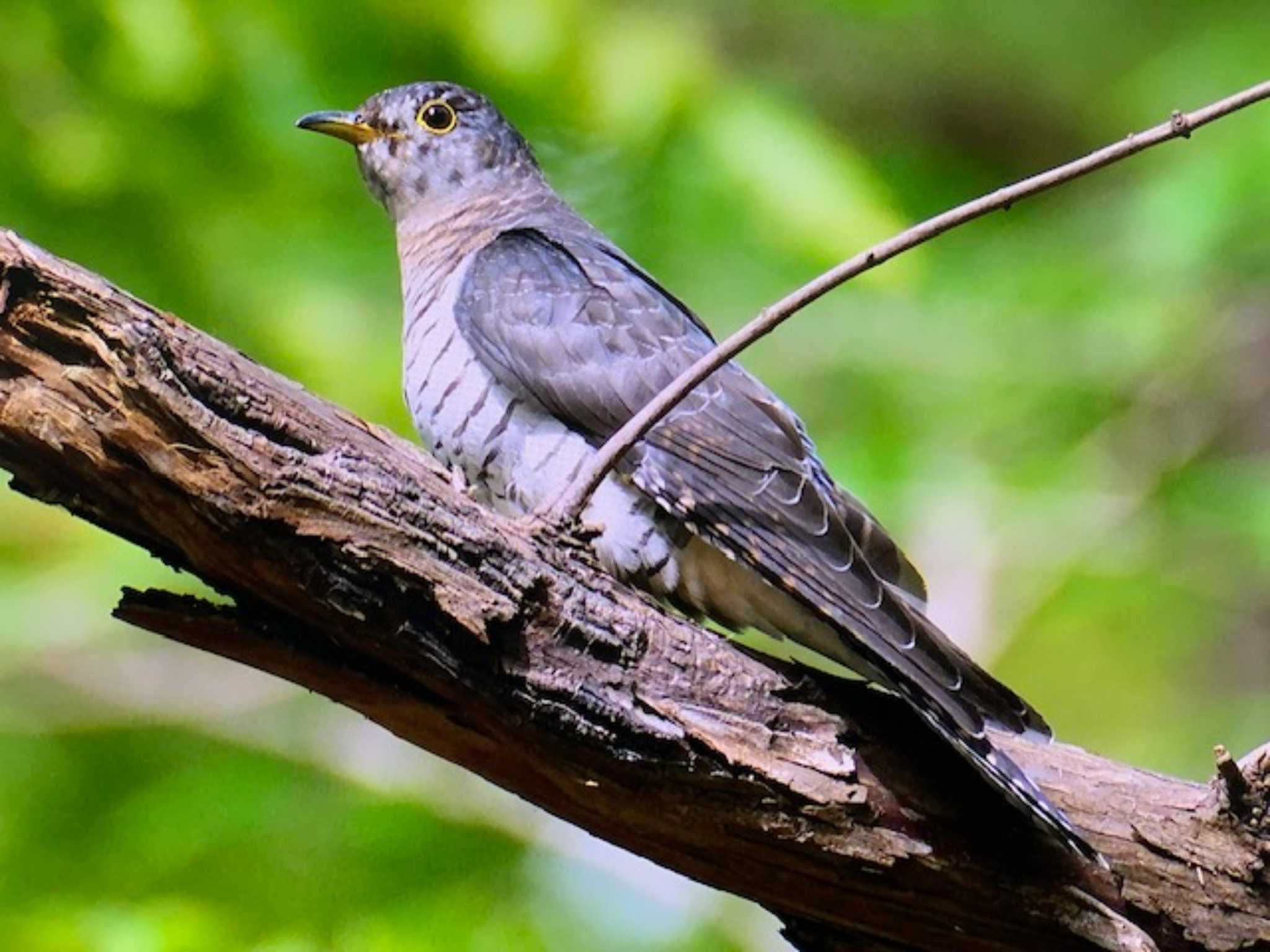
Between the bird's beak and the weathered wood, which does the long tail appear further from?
the bird's beak

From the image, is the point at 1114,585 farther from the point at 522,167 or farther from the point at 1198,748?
the point at 522,167

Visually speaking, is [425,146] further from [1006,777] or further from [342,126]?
[1006,777]

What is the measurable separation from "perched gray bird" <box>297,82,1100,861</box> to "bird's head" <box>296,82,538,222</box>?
231 mm

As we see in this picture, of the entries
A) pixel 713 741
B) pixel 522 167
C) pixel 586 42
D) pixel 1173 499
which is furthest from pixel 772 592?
pixel 1173 499

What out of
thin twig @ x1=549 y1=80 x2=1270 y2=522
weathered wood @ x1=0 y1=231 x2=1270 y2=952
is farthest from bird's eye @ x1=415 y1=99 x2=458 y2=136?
thin twig @ x1=549 y1=80 x2=1270 y2=522

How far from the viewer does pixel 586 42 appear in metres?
3.80

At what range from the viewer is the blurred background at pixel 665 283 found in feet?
11.6

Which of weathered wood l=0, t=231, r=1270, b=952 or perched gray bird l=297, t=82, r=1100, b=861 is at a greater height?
perched gray bird l=297, t=82, r=1100, b=861

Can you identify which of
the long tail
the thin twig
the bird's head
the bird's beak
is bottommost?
the long tail

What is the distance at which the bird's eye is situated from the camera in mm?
3520

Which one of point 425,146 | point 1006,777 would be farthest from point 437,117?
point 1006,777

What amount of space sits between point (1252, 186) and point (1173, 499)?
0.97 m

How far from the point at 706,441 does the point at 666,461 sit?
0.09m

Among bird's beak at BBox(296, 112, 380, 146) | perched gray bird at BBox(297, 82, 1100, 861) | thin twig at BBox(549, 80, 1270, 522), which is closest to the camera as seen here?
thin twig at BBox(549, 80, 1270, 522)
